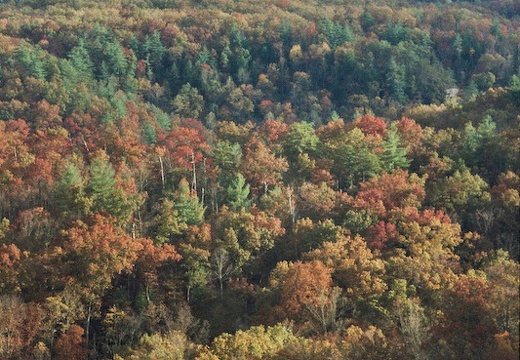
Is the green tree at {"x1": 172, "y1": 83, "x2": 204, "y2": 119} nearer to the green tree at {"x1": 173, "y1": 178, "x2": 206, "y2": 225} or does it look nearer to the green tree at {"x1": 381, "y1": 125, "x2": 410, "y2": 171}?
the green tree at {"x1": 381, "y1": 125, "x2": 410, "y2": 171}

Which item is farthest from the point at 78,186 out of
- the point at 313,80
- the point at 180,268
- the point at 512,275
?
the point at 313,80

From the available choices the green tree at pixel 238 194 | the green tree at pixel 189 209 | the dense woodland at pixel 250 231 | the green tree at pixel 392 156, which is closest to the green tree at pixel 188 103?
the dense woodland at pixel 250 231

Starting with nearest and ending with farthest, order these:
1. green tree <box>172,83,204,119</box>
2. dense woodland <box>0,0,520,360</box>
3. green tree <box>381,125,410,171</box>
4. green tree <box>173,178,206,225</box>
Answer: dense woodland <box>0,0,520,360</box>, green tree <box>173,178,206,225</box>, green tree <box>381,125,410,171</box>, green tree <box>172,83,204,119</box>

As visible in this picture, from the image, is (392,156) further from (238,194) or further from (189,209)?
(189,209)

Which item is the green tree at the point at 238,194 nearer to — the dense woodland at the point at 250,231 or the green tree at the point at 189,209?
the dense woodland at the point at 250,231

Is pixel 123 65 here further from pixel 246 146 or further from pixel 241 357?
pixel 241 357

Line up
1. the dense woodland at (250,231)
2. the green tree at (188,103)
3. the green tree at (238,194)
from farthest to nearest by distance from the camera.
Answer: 1. the green tree at (188,103)
2. the green tree at (238,194)
3. the dense woodland at (250,231)

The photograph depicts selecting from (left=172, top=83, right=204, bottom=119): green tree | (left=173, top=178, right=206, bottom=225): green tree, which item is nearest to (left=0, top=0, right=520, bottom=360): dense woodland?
(left=173, top=178, right=206, bottom=225): green tree

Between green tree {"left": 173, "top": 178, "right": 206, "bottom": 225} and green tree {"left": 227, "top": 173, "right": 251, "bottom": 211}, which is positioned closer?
green tree {"left": 173, "top": 178, "right": 206, "bottom": 225}
